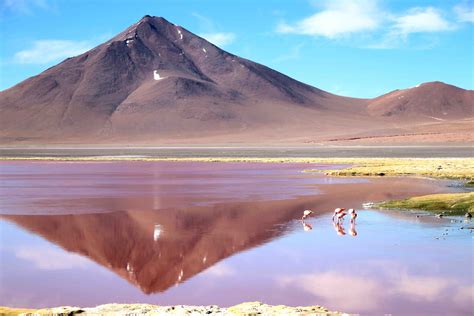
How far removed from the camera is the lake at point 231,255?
980 centimetres

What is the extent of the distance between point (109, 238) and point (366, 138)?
11523 centimetres

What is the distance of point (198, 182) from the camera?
3353cm

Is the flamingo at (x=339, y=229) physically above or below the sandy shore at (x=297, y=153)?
below

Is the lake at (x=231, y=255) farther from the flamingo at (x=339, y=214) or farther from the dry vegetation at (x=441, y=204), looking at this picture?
the dry vegetation at (x=441, y=204)

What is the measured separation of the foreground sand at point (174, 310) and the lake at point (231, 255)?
730 mm

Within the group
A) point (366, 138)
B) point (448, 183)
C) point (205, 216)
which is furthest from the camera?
point (366, 138)

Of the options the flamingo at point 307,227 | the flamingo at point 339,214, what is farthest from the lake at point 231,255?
the flamingo at point 339,214

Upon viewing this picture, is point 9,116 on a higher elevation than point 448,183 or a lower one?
higher

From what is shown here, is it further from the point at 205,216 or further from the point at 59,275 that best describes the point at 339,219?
the point at 59,275

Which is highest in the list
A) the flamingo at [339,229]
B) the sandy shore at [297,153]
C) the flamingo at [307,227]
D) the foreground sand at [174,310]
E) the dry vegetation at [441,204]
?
the sandy shore at [297,153]

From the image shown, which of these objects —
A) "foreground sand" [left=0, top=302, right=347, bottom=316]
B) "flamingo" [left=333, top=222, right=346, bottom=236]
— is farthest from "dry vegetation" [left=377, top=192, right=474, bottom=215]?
"foreground sand" [left=0, top=302, right=347, bottom=316]

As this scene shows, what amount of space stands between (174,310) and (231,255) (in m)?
4.68

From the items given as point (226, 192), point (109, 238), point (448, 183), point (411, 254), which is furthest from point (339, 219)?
point (448, 183)

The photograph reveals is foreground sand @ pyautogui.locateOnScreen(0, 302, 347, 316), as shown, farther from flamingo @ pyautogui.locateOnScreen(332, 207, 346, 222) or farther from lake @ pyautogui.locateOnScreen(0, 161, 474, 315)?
flamingo @ pyautogui.locateOnScreen(332, 207, 346, 222)
